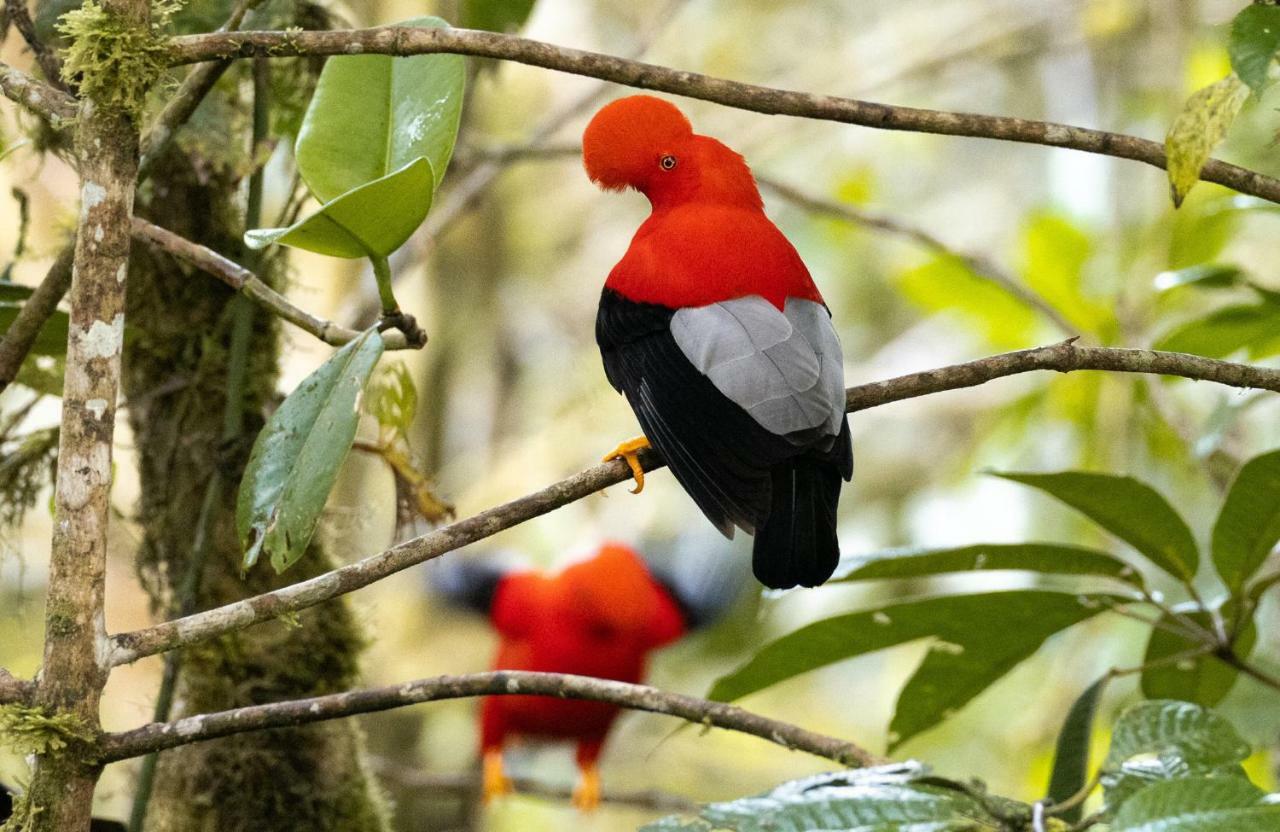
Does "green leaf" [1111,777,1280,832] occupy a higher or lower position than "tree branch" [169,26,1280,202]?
lower

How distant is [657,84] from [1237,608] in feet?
3.47

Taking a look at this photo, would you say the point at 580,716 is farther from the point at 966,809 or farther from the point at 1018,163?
the point at 1018,163

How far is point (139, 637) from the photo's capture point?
1.08 metres

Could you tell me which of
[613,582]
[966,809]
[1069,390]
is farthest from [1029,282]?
[966,809]

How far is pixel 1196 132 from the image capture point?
1.22 meters

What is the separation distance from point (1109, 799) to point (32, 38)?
1.40m

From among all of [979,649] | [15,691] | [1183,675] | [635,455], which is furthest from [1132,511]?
[15,691]

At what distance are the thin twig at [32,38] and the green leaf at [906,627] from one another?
42.9 inches

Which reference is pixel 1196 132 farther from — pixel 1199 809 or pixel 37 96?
pixel 37 96

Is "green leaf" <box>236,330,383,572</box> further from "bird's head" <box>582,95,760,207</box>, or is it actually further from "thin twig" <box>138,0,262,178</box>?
"bird's head" <box>582,95,760,207</box>

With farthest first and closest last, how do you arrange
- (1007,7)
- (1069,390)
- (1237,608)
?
(1007,7), (1069,390), (1237,608)

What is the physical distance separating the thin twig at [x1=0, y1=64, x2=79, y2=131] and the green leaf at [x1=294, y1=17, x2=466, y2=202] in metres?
0.23

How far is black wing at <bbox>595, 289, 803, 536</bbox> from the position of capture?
152 centimetres

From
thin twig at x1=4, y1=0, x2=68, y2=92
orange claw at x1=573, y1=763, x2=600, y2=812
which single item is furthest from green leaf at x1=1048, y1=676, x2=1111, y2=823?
orange claw at x1=573, y1=763, x2=600, y2=812
